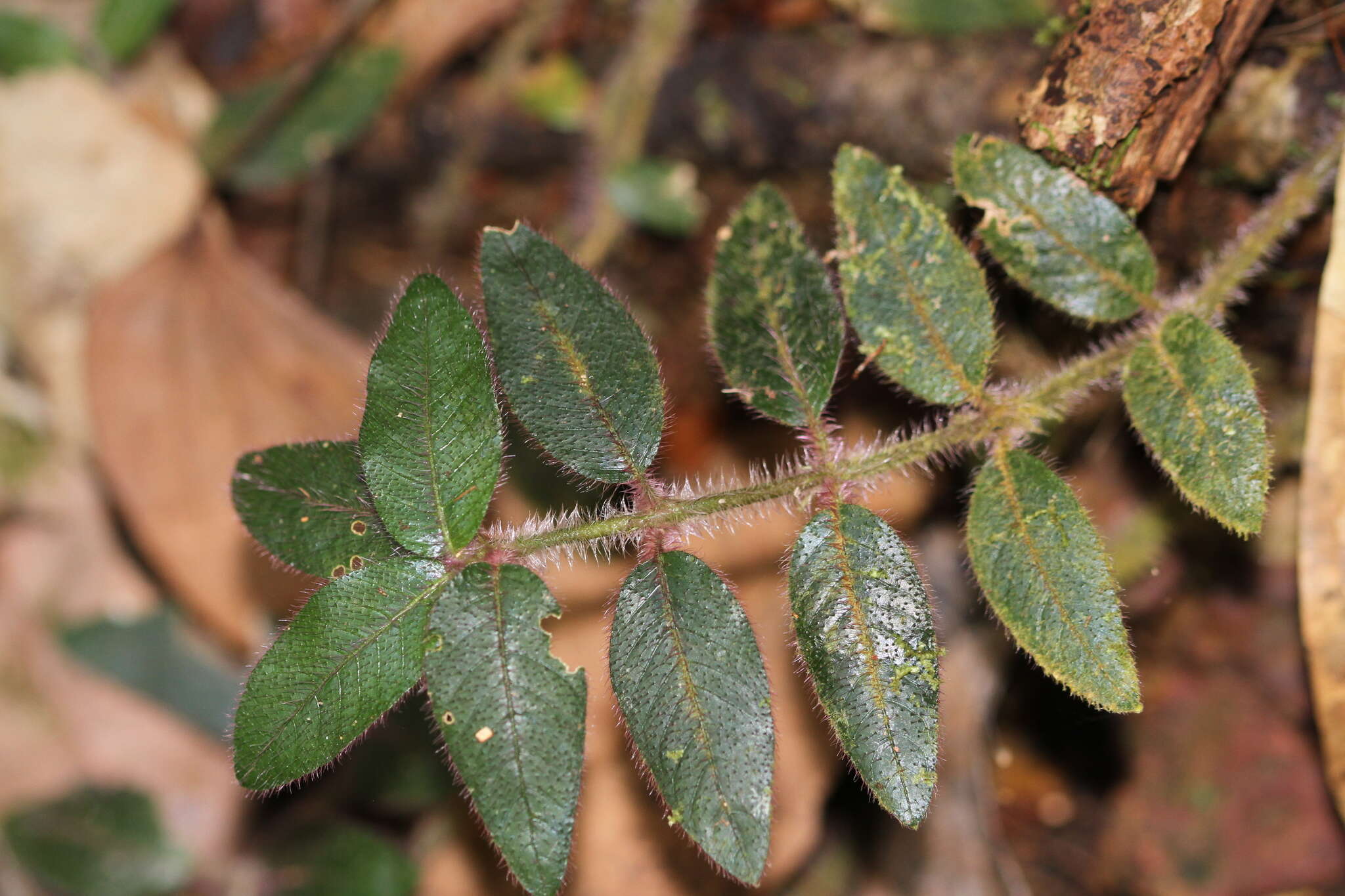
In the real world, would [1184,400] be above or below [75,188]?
above

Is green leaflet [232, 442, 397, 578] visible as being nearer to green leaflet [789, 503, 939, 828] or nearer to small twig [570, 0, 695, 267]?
green leaflet [789, 503, 939, 828]

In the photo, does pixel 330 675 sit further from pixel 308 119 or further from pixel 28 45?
pixel 28 45

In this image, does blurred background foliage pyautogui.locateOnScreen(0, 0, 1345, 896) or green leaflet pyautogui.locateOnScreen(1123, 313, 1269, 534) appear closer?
green leaflet pyautogui.locateOnScreen(1123, 313, 1269, 534)

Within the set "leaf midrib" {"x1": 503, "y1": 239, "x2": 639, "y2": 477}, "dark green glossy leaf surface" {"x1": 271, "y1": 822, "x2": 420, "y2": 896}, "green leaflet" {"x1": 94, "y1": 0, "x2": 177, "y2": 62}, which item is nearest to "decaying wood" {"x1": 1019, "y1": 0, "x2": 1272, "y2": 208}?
"leaf midrib" {"x1": 503, "y1": 239, "x2": 639, "y2": 477}

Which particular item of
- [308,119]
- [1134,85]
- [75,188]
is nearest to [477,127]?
[308,119]

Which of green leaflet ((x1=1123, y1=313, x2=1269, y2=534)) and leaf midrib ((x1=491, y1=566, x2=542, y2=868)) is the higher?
green leaflet ((x1=1123, y1=313, x2=1269, y2=534))

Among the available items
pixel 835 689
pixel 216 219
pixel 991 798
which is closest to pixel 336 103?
pixel 216 219

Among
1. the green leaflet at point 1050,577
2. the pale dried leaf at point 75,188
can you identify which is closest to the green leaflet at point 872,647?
the green leaflet at point 1050,577
